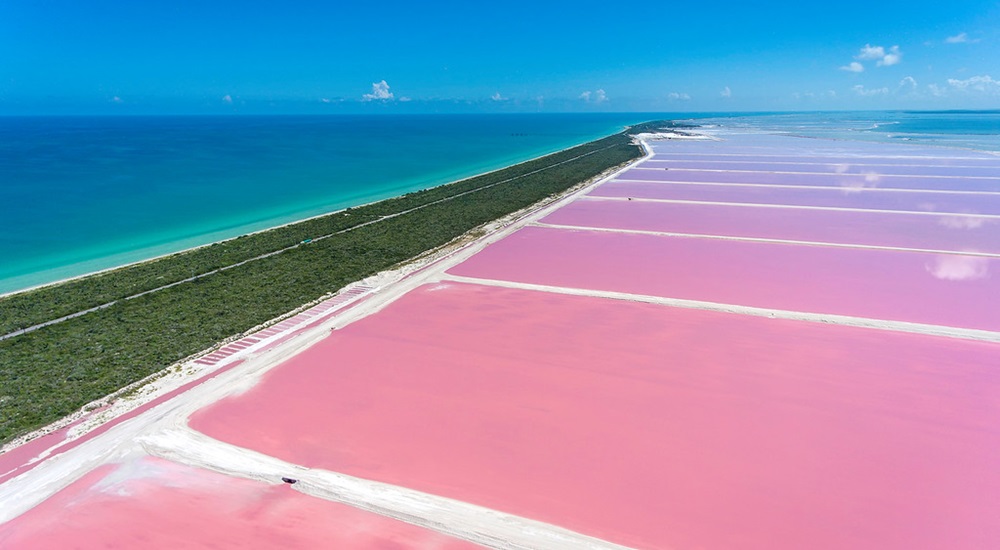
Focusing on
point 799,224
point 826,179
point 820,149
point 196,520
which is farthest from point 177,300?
point 820,149

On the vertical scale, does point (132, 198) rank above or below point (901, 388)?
above

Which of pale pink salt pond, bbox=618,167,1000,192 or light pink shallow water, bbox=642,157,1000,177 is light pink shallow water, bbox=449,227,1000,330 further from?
light pink shallow water, bbox=642,157,1000,177

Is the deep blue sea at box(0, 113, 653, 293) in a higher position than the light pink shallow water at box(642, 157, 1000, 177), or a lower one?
higher

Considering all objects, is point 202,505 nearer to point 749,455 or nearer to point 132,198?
point 749,455

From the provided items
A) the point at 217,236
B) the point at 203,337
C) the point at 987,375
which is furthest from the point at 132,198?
the point at 987,375

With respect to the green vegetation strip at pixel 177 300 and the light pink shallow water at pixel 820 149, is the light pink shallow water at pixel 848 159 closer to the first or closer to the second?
the light pink shallow water at pixel 820 149

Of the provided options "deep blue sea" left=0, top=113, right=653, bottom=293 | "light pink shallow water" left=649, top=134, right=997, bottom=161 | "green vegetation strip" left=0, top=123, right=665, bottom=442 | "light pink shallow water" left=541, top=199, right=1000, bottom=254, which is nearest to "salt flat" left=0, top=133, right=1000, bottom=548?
"green vegetation strip" left=0, top=123, right=665, bottom=442

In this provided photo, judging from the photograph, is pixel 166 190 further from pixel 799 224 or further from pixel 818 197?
pixel 818 197
